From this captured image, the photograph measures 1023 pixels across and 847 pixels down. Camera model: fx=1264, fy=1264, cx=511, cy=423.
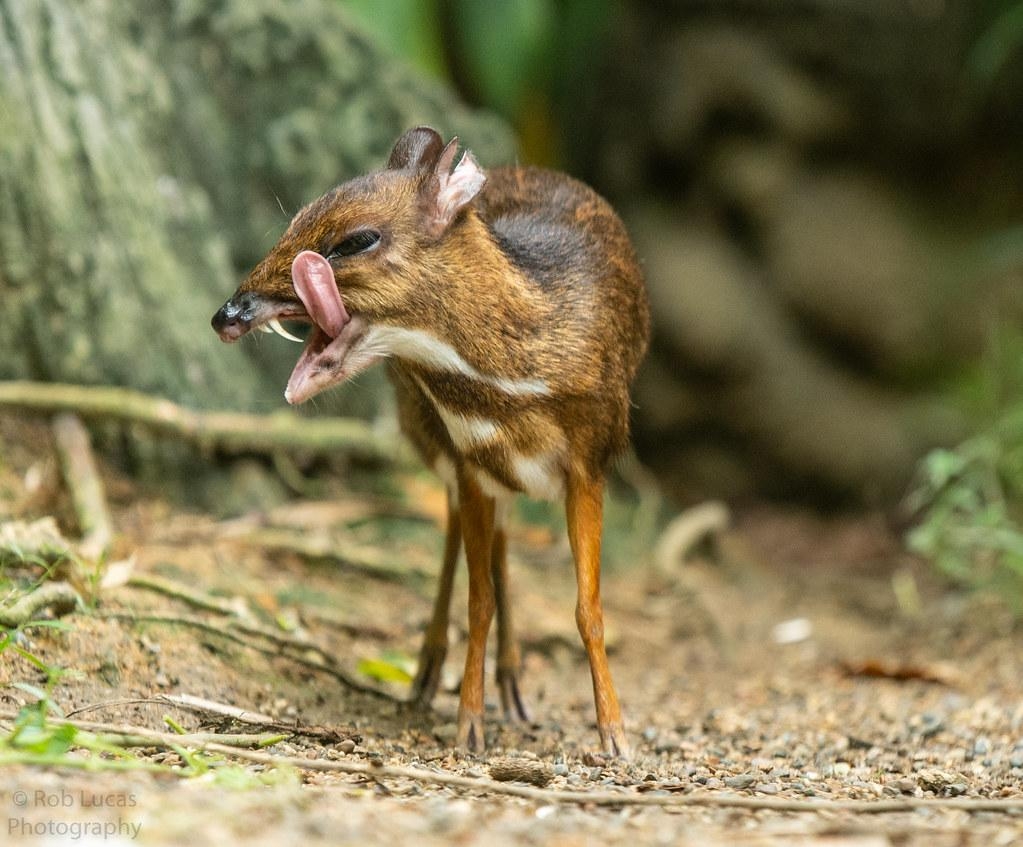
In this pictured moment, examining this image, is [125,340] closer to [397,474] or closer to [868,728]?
[397,474]

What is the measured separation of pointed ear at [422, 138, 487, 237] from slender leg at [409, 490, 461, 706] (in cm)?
122

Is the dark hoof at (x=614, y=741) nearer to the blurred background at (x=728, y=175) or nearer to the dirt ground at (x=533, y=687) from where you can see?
the dirt ground at (x=533, y=687)

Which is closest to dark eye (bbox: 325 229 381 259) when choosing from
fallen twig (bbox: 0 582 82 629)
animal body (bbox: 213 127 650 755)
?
animal body (bbox: 213 127 650 755)

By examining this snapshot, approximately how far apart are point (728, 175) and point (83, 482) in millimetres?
5455

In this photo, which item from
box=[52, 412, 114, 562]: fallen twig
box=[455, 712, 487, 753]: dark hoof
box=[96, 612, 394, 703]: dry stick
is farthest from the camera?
box=[52, 412, 114, 562]: fallen twig

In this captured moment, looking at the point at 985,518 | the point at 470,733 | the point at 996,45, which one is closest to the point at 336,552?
the point at 470,733

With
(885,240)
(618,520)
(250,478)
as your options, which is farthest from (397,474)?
(885,240)

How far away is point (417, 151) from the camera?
13.5 ft

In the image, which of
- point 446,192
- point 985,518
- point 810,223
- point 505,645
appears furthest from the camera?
point 810,223

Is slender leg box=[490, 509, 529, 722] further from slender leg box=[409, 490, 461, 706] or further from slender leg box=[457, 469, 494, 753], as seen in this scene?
slender leg box=[457, 469, 494, 753]

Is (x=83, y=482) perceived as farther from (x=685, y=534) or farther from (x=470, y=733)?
(x=685, y=534)

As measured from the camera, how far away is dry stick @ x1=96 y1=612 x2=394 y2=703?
4.32 metres

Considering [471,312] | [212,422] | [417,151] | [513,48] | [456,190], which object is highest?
[513,48]

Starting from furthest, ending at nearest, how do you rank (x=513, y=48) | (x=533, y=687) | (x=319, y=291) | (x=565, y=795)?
1. (x=513, y=48)
2. (x=533, y=687)
3. (x=319, y=291)
4. (x=565, y=795)
